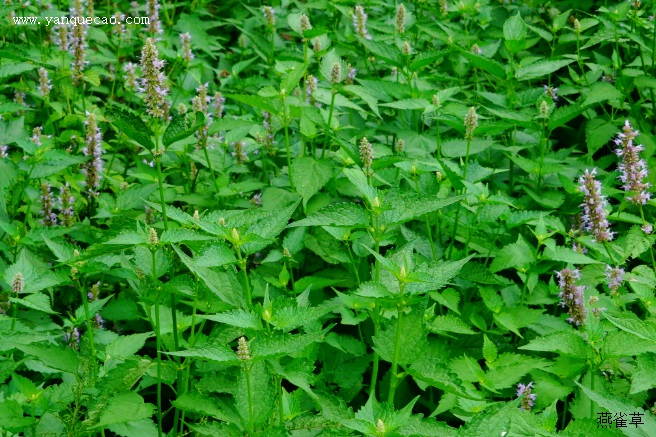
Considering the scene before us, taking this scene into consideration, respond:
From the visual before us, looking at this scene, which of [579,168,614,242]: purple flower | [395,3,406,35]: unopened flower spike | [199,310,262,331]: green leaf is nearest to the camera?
[199,310,262,331]: green leaf

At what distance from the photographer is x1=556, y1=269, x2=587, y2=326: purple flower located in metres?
3.14

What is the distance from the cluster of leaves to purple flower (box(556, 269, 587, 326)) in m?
0.04

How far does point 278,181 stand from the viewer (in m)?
3.93

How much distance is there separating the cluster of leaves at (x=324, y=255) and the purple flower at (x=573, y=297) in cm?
4

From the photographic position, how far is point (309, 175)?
11.8 feet

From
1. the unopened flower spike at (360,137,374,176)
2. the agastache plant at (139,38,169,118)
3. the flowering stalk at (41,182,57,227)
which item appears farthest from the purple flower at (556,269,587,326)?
the flowering stalk at (41,182,57,227)

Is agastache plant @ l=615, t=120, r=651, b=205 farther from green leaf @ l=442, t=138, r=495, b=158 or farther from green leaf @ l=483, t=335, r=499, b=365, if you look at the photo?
green leaf @ l=483, t=335, r=499, b=365

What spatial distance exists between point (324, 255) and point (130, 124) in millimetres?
1290

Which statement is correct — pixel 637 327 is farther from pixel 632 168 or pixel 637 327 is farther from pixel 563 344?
pixel 632 168

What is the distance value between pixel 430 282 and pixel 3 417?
135 centimetres

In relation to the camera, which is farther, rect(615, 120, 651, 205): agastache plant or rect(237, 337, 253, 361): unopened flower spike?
rect(615, 120, 651, 205): agastache plant

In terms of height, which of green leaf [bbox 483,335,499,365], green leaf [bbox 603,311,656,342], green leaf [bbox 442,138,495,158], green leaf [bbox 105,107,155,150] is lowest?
green leaf [bbox 483,335,499,365]

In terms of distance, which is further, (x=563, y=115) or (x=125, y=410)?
(x=563, y=115)

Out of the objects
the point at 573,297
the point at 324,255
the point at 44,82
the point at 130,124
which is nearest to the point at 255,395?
the point at 130,124
